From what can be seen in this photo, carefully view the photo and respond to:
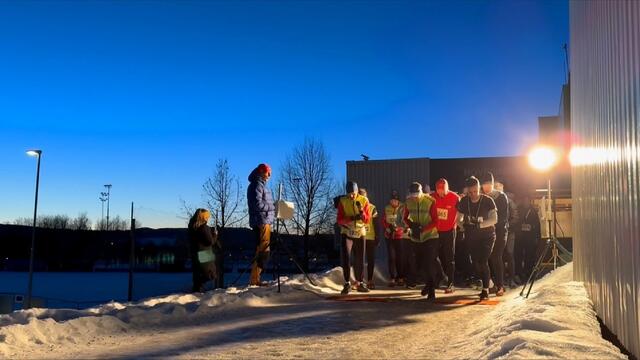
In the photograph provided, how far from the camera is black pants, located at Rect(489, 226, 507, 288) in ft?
31.7

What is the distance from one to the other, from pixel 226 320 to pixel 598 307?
4480 millimetres

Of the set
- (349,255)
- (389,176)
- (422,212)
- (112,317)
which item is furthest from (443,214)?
(389,176)

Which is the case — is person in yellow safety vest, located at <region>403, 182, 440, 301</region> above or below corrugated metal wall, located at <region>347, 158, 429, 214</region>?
below

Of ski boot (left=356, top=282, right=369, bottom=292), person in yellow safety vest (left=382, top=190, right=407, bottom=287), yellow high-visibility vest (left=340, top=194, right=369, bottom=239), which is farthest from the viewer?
person in yellow safety vest (left=382, top=190, right=407, bottom=287)

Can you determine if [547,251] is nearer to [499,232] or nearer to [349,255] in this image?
[499,232]

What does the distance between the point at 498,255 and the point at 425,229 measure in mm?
1392

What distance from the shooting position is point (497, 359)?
14.1 ft

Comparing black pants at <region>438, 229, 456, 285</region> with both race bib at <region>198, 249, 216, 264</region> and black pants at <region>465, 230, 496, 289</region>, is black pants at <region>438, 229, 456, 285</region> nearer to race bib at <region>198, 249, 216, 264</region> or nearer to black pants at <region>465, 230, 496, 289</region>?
black pants at <region>465, 230, 496, 289</region>

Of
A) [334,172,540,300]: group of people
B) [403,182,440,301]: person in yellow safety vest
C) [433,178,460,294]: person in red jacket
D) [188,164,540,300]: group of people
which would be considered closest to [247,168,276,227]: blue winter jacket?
[188,164,540,300]: group of people

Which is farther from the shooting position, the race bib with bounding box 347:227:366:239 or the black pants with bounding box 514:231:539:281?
the black pants with bounding box 514:231:539:281

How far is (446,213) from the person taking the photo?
9.95 metres

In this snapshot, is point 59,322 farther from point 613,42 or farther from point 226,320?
point 613,42

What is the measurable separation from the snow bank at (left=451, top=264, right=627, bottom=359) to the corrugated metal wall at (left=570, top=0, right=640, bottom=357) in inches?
8.1

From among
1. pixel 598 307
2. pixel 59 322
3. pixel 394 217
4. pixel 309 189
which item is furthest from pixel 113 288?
pixel 598 307
